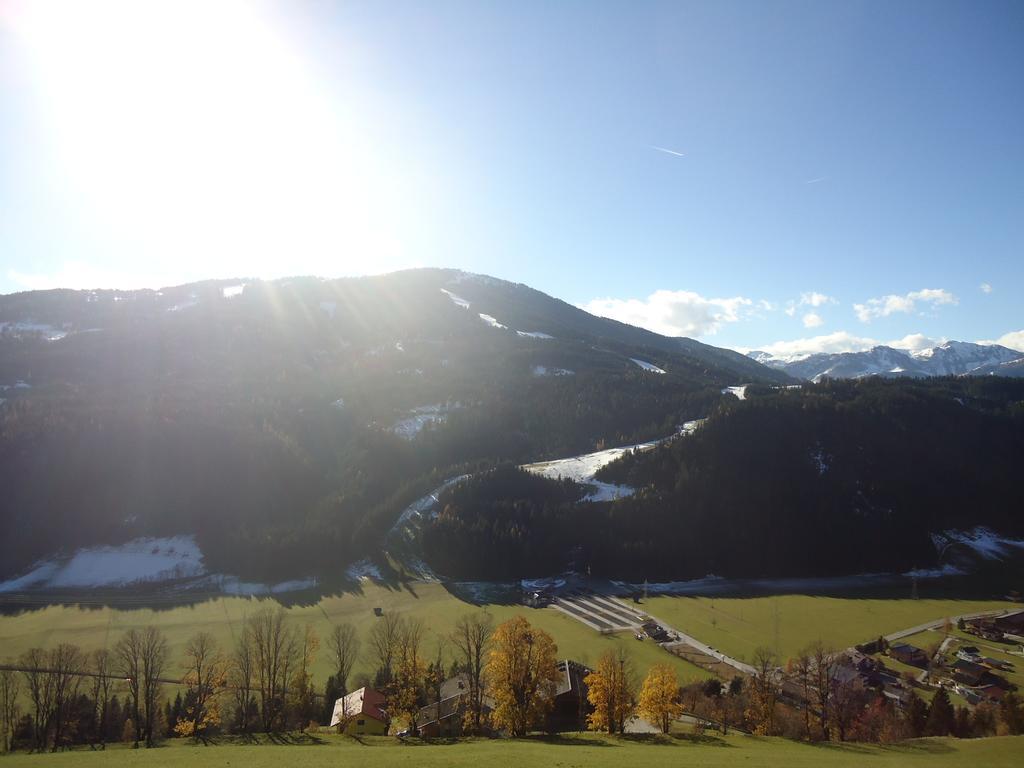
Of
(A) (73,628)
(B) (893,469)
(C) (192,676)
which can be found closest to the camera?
(C) (192,676)

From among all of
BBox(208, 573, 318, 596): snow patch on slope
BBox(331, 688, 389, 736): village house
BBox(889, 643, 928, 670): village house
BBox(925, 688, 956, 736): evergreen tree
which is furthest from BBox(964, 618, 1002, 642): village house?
BBox(208, 573, 318, 596): snow patch on slope

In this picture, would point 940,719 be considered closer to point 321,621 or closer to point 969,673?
point 969,673

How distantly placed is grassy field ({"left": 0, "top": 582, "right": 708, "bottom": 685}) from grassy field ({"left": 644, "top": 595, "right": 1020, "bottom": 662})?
506 inches

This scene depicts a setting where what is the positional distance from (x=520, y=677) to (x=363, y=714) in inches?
655

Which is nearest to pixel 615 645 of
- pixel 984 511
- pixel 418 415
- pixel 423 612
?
pixel 423 612

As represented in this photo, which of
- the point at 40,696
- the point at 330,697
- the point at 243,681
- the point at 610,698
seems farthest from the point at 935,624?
the point at 40,696

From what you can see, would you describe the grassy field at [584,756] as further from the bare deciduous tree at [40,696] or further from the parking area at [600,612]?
the parking area at [600,612]

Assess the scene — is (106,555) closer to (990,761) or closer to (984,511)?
(990,761)

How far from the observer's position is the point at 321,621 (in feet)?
307

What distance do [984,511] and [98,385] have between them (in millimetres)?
277259

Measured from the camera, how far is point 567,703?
6053cm

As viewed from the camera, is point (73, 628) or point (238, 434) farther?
point (238, 434)

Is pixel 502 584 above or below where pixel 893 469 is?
below

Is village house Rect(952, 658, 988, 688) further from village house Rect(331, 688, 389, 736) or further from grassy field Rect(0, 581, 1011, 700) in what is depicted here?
village house Rect(331, 688, 389, 736)
